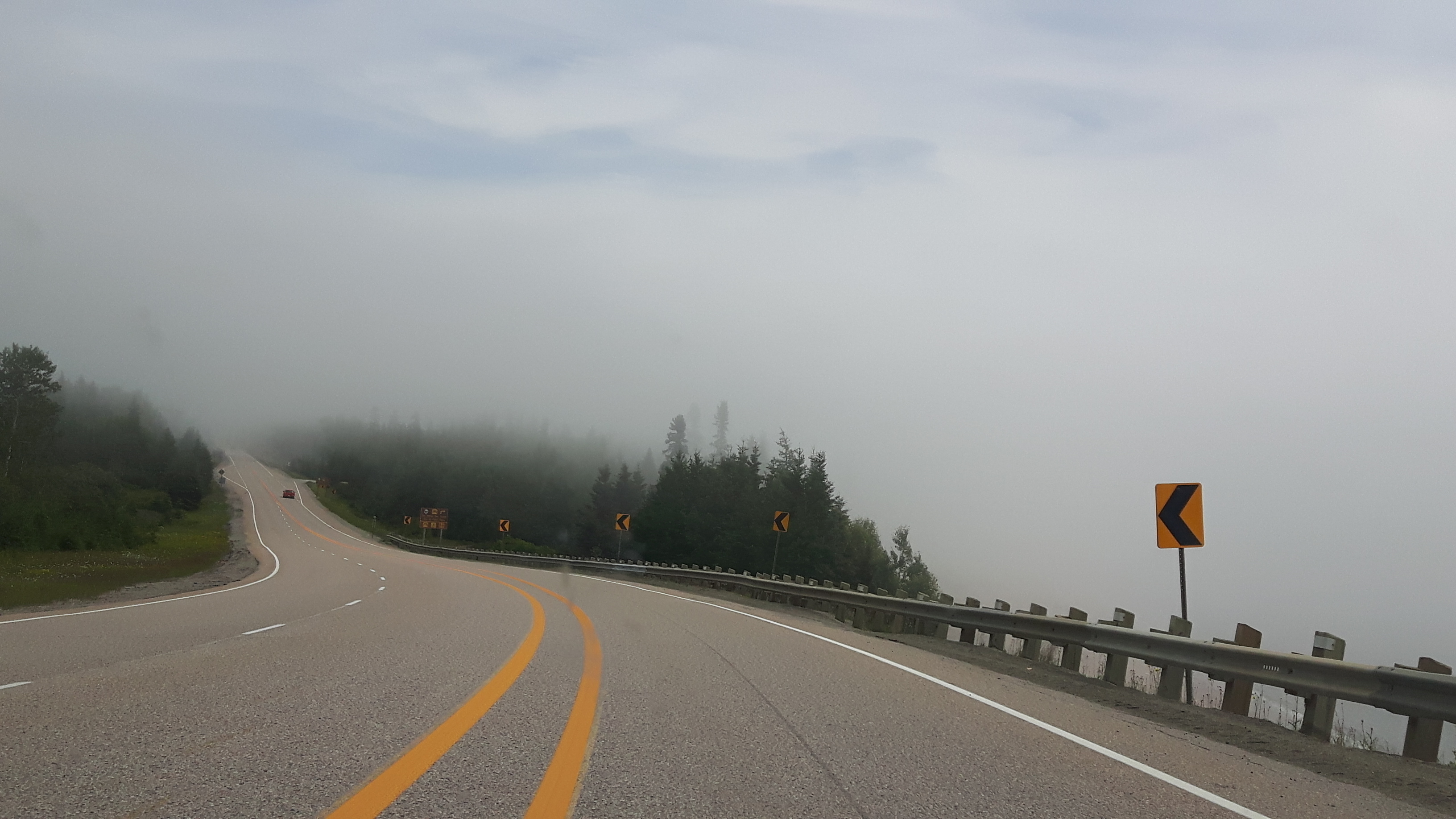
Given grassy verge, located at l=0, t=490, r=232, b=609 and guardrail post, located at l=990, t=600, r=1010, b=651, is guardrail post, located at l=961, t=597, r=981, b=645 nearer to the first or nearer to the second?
guardrail post, located at l=990, t=600, r=1010, b=651

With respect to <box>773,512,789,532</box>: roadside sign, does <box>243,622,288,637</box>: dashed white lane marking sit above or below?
below

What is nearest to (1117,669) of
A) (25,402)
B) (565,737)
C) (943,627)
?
(943,627)

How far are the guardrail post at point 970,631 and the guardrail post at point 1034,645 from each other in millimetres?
2140

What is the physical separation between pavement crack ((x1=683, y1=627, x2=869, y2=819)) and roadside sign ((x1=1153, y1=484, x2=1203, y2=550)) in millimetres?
6246

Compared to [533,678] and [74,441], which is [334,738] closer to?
[533,678]

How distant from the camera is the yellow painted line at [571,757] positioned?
453cm

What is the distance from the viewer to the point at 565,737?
6.27 m

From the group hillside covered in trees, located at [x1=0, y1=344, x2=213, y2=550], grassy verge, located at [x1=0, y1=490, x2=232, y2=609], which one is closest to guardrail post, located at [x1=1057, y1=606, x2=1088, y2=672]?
grassy verge, located at [x1=0, y1=490, x2=232, y2=609]

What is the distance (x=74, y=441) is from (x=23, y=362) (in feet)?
206

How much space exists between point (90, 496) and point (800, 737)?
219ft

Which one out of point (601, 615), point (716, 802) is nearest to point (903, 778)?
point (716, 802)

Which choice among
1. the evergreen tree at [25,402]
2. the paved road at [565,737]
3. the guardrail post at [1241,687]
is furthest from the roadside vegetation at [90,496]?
the guardrail post at [1241,687]

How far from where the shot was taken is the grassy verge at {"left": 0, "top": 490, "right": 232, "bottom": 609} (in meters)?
22.2

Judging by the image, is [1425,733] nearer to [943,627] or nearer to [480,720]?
[480,720]
